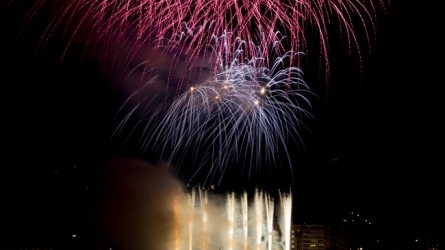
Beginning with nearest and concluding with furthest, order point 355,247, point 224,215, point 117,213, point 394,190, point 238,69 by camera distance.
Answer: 1. point 238,69
2. point 117,213
3. point 394,190
4. point 224,215
5. point 355,247

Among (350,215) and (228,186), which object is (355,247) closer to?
(350,215)

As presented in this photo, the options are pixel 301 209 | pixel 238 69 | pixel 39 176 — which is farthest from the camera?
pixel 301 209

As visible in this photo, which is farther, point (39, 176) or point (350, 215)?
point (350, 215)

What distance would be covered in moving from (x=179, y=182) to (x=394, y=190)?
713 cm

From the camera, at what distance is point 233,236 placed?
61.7ft

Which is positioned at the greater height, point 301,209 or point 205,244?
point 301,209

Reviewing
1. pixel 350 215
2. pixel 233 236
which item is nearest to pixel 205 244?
pixel 233 236

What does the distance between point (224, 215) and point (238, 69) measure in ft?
35.5

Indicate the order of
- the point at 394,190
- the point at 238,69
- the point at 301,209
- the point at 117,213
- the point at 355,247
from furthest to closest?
the point at 355,247 < the point at 301,209 < the point at 394,190 < the point at 117,213 < the point at 238,69

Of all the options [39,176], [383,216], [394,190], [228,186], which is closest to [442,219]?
[394,190]

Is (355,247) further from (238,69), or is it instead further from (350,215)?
(238,69)

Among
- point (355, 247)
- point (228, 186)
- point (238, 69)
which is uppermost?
point (238, 69)

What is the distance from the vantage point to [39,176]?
36.2ft

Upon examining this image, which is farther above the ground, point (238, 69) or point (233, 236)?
Result: point (238, 69)
